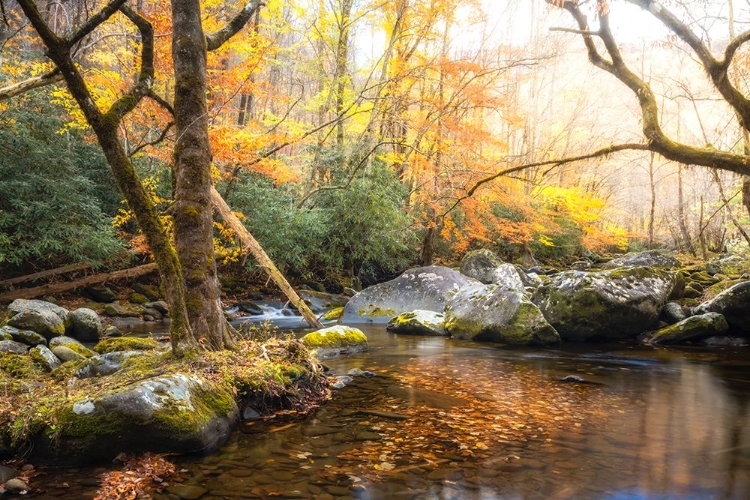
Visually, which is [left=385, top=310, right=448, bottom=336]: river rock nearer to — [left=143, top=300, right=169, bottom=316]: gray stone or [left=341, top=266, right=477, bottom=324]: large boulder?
[left=341, top=266, right=477, bottom=324]: large boulder

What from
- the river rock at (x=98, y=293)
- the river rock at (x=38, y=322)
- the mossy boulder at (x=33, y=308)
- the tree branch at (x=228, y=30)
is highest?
the tree branch at (x=228, y=30)

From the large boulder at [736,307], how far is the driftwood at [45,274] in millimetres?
15424

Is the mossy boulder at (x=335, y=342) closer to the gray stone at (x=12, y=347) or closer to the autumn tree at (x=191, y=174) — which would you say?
the autumn tree at (x=191, y=174)

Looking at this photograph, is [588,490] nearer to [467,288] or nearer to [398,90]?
[467,288]

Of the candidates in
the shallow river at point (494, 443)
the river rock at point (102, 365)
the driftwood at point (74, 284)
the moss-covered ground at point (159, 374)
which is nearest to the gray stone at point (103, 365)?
the river rock at point (102, 365)

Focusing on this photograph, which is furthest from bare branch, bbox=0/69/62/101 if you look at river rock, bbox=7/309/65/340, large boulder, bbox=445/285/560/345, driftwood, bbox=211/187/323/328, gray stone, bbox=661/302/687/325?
gray stone, bbox=661/302/687/325

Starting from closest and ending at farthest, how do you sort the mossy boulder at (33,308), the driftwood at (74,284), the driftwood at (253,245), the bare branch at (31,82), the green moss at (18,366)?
the bare branch at (31,82) < the green moss at (18,366) < the driftwood at (253,245) < the mossy boulder at (33,308) < the driftwood at (74,284)

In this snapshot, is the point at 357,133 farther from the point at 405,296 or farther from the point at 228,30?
the point at 228,30

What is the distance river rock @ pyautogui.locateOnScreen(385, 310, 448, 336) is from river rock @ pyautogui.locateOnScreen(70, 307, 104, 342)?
6.42 metres

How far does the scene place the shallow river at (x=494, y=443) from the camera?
3.52 metres

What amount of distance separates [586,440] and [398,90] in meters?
14.5

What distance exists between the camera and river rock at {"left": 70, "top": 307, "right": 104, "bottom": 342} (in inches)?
380

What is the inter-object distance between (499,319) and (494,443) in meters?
6.12

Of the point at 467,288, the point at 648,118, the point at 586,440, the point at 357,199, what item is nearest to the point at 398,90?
the point at 357,199
